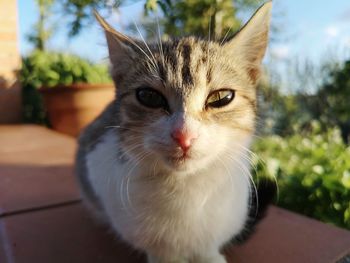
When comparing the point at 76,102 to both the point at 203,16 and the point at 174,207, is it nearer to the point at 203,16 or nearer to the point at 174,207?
the point at 203,16

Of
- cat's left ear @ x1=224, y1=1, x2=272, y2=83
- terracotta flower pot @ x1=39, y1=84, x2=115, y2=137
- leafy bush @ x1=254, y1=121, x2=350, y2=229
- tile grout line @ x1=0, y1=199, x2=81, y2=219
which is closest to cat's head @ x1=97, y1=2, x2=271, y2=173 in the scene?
cat's left ear @ x1=224, y1=1, x2=272, y2=83

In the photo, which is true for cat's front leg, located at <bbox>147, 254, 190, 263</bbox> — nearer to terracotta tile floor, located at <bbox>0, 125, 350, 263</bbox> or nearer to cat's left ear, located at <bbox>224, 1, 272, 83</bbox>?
terracotta tile floor, located at <bbox>0, 125, 350, 263</bbox>

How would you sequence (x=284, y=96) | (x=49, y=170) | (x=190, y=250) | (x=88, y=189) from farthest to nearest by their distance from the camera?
(x=284, y=96), (x=49, y=170), (x=88, y=189), (x=190, y=250)

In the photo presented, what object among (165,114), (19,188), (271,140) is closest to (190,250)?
(165,114)

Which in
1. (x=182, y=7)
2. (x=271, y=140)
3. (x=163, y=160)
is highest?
(x=182, y=7)

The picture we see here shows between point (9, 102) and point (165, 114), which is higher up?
point (165, 114)

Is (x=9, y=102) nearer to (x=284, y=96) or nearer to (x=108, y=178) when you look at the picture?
(x=284, y=96)

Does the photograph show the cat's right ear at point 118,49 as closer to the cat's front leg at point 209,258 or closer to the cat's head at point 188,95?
the cat's head at point 188,95

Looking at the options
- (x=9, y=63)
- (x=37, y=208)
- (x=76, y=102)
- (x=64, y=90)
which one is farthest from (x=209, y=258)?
(x=9, y=63)
